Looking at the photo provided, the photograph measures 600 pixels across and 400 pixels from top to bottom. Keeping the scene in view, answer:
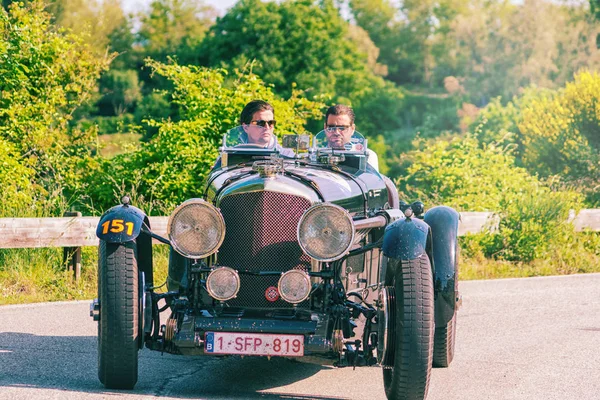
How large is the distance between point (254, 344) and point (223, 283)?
0.42 m

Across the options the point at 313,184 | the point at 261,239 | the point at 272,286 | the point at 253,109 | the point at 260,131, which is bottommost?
the point at 272,286

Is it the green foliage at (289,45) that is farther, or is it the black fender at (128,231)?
the green foliage at (289,45)

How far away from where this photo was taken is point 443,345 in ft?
24.9

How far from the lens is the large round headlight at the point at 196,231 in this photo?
6.32 m

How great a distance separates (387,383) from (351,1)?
126955 millimetres

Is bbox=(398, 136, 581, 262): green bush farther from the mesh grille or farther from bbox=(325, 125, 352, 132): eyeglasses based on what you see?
the mesh grille

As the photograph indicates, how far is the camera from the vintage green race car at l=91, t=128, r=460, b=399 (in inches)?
243

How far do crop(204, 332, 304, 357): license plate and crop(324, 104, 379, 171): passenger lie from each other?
229 cm

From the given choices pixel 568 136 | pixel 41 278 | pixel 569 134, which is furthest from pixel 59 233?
pixel 569 134

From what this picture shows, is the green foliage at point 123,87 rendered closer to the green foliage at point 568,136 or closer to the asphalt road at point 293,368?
the green foliage at point 568,136

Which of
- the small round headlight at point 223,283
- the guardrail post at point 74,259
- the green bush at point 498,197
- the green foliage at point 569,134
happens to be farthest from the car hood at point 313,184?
the green foliage at point 569,134

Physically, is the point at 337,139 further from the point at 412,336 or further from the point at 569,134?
the point at 569,134

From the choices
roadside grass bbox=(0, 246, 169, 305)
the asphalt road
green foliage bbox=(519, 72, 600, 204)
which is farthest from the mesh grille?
green foliage bbox=(519, 72, 600, 204)

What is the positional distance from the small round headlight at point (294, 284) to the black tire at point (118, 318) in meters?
0.91
